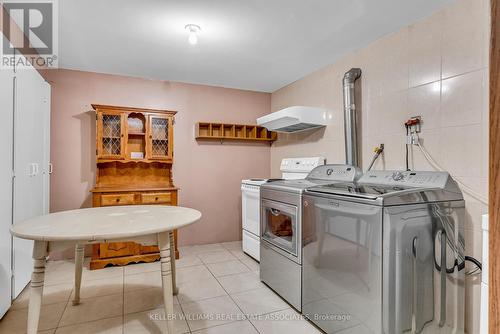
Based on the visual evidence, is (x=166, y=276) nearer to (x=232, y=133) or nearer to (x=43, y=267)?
(x=43, y=267)

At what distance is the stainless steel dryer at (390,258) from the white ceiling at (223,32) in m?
1.32

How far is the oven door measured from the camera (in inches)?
88.0

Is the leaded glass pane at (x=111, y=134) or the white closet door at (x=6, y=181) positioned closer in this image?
the white closet door at (x=6, y=181)

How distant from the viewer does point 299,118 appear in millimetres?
3066

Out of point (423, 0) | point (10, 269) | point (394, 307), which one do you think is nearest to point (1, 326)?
point (10, 269)

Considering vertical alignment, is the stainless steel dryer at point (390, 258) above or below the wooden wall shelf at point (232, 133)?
below

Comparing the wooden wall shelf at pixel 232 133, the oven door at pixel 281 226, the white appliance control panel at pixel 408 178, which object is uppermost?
the wooden wall shelf at pixel 232 133

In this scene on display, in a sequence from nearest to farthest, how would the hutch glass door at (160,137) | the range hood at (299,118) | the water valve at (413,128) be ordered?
1. the water valve at (413,128)
2. the range hood at (299,118)
3. the hutch glass door at (160,137)

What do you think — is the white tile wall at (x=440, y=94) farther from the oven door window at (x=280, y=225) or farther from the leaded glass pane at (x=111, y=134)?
the leaded glass pane at (x=111, y=134)

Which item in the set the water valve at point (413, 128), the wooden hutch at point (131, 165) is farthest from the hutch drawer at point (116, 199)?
the water valve at point (413, 128)

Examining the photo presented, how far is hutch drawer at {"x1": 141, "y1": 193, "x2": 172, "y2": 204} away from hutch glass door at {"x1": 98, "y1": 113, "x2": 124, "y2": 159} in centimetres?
59

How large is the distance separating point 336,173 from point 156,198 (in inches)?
83.2

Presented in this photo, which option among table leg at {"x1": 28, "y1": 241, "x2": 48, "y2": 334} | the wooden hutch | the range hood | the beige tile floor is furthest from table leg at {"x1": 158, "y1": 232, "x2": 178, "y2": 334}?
the range hood

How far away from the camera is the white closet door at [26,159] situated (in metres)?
2.20
